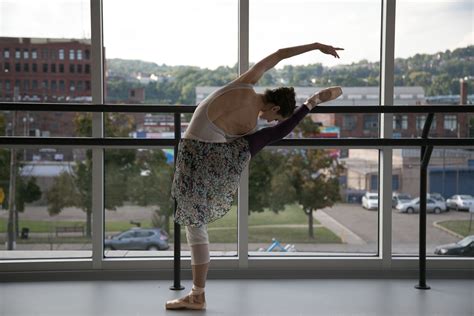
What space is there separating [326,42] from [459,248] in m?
1.61

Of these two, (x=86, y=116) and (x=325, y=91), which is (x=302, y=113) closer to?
(x=325, y=91)

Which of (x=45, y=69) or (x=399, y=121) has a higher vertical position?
(x=45, y=69)

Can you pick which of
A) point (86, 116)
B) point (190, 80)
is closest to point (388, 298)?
→ point (190, 80)

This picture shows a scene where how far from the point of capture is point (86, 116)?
4.44 meters

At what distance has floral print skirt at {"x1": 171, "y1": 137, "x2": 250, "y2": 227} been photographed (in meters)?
3.40

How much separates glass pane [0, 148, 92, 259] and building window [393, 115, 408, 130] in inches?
78.2

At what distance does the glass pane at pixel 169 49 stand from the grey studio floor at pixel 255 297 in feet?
4.00

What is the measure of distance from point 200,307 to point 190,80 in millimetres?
1560

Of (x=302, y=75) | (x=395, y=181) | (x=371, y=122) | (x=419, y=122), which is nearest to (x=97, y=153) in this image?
(x=302, y=75)

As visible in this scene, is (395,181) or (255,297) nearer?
(255,297)

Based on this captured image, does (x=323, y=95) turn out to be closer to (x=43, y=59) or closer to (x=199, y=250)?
(x=199, y=250)

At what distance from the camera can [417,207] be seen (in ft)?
14.8

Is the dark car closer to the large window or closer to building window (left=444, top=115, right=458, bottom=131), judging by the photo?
the large window

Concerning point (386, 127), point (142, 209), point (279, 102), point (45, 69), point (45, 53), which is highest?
point (45, 53)
